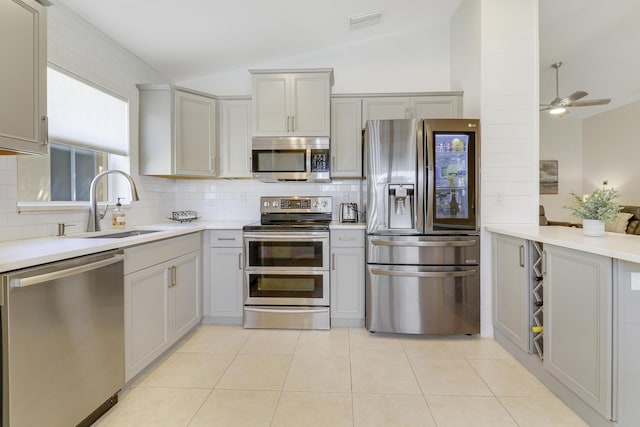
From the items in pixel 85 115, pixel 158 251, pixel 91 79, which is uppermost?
pixel 91 79

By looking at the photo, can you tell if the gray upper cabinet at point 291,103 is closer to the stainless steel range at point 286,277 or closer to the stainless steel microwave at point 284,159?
the stainless steel microwave at point 284,159

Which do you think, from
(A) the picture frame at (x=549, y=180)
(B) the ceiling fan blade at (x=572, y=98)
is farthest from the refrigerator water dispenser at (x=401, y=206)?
(A) the picture frame at (x=549, y=180)

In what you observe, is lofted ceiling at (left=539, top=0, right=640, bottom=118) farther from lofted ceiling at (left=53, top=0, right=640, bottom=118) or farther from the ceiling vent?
the ceiling vent

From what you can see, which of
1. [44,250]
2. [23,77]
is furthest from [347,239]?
[23,77]

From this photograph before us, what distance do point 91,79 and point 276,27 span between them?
1.64 m

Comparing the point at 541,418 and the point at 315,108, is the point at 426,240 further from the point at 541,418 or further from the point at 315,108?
the point at 315,108

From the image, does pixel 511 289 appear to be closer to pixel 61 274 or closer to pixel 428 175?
pixel 428 175

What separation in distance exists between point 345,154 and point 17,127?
2459 millimetres

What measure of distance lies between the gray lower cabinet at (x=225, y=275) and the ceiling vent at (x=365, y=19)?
7.89 ft

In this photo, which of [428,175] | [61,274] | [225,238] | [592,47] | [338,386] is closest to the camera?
[61,274]

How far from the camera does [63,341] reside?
1393 millimetres

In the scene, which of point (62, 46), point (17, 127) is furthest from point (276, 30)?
point (17, 127)

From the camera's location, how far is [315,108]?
309cm

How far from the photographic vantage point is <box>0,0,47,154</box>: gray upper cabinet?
135cm
